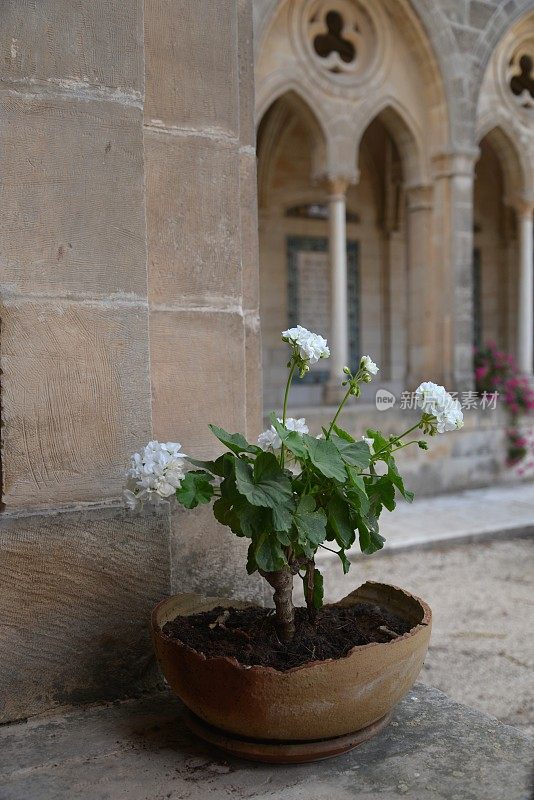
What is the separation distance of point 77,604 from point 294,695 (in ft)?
1.78

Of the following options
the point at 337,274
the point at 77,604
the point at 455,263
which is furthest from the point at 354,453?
the point at 455,263

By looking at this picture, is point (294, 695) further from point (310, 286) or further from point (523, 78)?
point (310, 286)

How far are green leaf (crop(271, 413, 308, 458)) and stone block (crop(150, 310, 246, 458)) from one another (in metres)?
0.47

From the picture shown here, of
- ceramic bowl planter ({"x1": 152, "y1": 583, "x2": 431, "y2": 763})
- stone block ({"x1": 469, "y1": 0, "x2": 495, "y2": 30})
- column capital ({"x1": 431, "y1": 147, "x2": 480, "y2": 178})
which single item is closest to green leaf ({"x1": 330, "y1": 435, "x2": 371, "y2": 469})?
ceramic bowl planter ({"x1": 152, "y1": 583, "x2": 431, "y2": 763})

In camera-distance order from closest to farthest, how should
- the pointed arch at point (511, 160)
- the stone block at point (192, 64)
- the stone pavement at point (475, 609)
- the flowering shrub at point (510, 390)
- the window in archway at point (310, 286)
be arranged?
the stone block at point (192, 64) < the stone pavement at point (475, 609) < the flowering shrub at point (510, 390) < the pointed arch at point (511, 160) < the window in archway at point (310, 286)

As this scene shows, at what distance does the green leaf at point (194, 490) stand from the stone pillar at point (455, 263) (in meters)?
5.66

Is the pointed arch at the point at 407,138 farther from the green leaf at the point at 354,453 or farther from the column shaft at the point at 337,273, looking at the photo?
the green leaf at the point at 354,453

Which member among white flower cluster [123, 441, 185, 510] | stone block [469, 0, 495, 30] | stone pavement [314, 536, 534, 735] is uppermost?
stone block [469, 0, 495, 30]

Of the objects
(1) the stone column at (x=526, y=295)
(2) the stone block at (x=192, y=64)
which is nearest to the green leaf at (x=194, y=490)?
(2) the stone block at (x=192, y=64)

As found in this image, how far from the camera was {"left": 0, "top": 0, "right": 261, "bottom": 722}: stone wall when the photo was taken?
1.63 meters

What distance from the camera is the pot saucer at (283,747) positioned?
144cm

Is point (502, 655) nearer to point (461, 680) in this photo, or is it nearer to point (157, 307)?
point (461, 680)

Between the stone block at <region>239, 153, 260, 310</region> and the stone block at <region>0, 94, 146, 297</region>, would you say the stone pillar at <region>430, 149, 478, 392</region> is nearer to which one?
the stone block at <region>239, 153, 260, 310</region>

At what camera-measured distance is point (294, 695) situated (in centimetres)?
138
